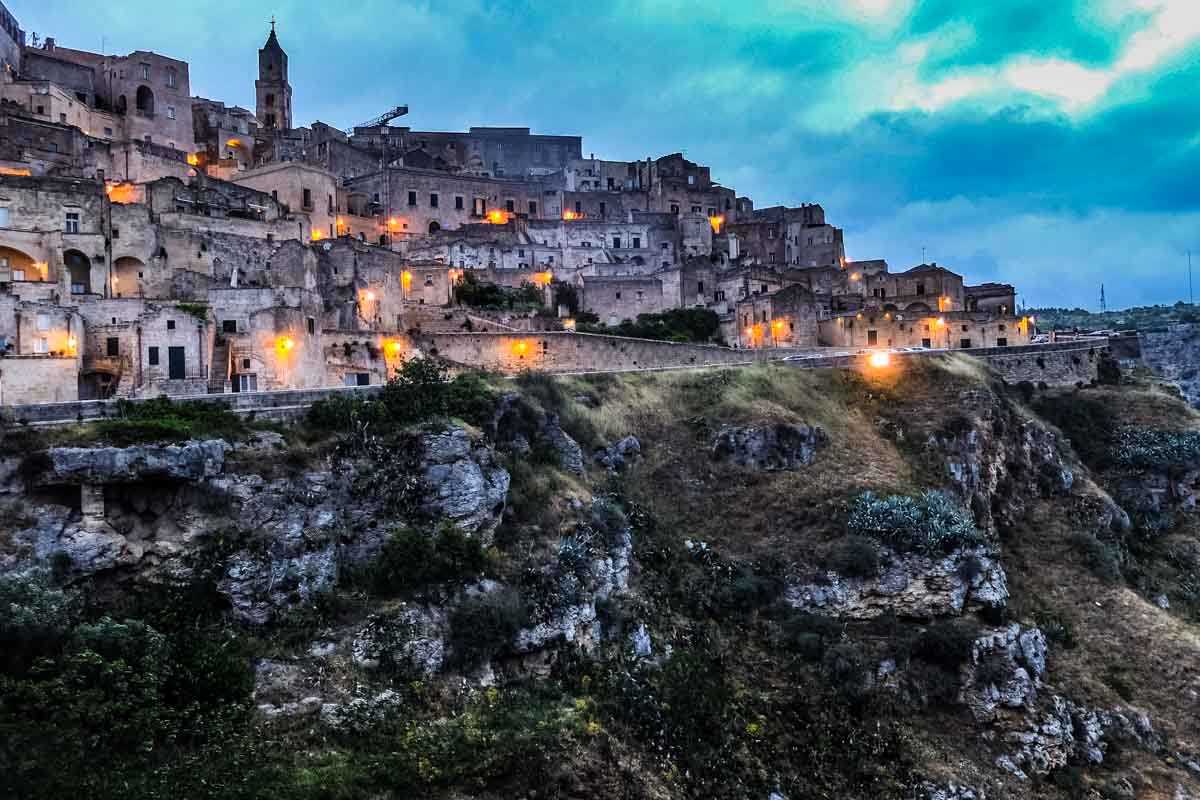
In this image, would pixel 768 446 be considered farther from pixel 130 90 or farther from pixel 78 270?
pixel 130 90

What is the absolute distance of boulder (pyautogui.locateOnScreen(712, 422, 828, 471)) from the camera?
33.3m

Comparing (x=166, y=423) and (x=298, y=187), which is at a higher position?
(x=298, y=187)

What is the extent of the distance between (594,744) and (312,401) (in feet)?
43.1

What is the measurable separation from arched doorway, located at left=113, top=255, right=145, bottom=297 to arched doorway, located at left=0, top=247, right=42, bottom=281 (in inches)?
122

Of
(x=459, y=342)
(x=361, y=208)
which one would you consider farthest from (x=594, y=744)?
(x=361, y=208)

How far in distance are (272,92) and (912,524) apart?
71.9 m

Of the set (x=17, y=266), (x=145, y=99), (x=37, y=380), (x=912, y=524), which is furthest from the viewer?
(x=145, y=99)

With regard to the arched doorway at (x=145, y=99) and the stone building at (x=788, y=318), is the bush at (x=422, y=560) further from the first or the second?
the arched doorway at (x=145, y=99)

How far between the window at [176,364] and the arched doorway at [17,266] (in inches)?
332

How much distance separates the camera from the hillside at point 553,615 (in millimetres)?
18453

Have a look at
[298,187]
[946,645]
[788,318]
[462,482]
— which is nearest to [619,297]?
[788,318]

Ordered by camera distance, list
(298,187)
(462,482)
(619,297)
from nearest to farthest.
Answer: (462,482) → (298,187) → (619,297)

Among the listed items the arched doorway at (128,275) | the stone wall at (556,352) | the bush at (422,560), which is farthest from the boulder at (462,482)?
the arched doorway at (128,275)

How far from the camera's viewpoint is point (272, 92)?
7894cm
